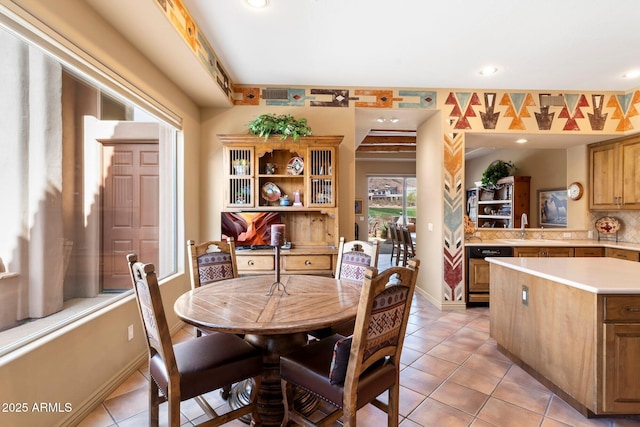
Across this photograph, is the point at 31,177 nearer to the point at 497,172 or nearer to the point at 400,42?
the point at 400,42

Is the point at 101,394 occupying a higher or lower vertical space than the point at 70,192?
lower

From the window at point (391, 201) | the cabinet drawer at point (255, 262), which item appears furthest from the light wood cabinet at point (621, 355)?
the window at point (391, 201)

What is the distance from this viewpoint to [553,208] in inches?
233

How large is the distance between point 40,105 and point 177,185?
5.27ft

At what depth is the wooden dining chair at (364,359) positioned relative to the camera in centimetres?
135

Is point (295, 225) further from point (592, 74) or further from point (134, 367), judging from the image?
point (592, 74)

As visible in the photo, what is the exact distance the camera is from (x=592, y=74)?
3551 millimetres

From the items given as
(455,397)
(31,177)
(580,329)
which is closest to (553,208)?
(580,329)

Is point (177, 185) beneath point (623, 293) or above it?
above

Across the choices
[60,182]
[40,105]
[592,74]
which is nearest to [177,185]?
[60,182]

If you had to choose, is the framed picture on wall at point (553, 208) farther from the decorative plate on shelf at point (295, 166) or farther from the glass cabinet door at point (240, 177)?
the glass cabinet door at point (240, 177)

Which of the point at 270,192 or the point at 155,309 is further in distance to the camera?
the point at 270,192

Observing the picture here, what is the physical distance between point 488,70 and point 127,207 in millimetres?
4117

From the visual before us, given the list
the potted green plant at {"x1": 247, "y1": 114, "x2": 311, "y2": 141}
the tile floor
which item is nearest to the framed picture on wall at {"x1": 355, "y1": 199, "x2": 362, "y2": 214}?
the potted green plant at {"x1": 247, "y1": 114, "x2": 311, "y2": 141}
